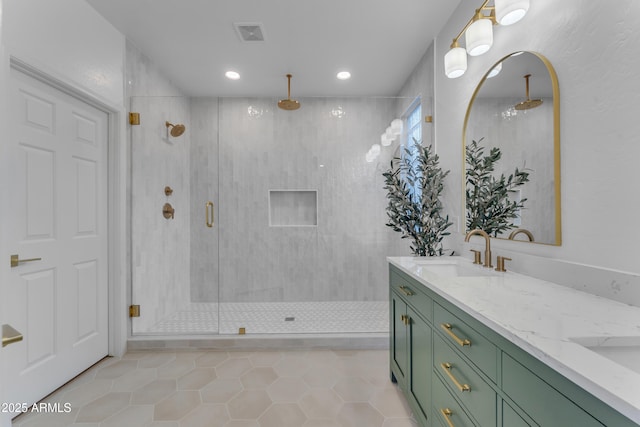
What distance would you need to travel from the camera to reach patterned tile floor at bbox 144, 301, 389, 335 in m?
2.93

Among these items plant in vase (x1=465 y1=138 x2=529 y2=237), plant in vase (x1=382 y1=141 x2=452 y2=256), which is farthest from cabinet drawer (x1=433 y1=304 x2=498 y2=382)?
plant in vase (x1=382 y1=141 x2=452 y2=256)

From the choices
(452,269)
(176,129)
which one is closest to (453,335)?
(452,269)

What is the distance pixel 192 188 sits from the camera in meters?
3.63

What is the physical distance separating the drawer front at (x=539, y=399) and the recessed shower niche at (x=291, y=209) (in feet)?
9.42

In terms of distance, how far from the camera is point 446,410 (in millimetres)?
1262

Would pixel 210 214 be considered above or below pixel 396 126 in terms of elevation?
below

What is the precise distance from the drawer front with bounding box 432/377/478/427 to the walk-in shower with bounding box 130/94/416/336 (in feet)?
6.41

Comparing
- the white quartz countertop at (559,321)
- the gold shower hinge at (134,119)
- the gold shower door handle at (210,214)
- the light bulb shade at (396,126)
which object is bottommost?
the white quartz countertop at (559,321)

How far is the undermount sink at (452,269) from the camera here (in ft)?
5.66

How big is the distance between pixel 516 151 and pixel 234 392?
230 centimetres

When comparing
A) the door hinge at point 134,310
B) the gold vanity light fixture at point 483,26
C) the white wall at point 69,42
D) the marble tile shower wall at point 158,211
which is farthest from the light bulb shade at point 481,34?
the door hinge at point 134,310

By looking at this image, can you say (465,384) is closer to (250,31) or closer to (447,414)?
(447,414)

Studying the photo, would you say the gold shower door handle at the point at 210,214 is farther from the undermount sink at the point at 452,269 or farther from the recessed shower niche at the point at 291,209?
the undermount sink at the point at 452,269

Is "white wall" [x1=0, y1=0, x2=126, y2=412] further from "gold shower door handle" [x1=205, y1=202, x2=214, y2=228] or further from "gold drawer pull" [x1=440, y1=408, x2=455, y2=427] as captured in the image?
"gold drawer pull" [x1=440, y1=408, x2=455, y2=427]
